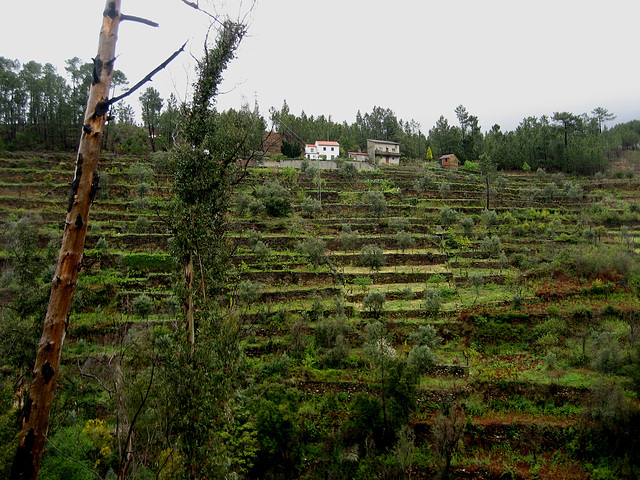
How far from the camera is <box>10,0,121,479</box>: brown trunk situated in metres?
2.74

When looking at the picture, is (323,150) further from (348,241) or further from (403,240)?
(403,240)

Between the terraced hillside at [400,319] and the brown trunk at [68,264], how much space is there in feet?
11.9

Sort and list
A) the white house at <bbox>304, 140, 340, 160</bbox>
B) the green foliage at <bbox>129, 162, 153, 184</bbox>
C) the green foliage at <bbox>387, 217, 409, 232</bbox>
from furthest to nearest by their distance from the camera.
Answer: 1. the white house at <bbox>304, 140, 340, 160</bbox>
2. the green foliage at <bbox>129, 162, 153, 184</bbox>
3. the green foliage at <bbox>387, 217, 409, 232</bbox>

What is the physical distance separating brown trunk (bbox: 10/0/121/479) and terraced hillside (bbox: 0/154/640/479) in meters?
3.63

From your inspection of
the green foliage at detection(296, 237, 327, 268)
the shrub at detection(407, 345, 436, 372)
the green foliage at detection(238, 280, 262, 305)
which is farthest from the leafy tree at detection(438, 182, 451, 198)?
the shrub at detection(407, 345, 436, 372)

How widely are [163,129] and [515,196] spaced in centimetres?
4221

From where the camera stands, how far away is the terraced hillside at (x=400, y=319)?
14.5 m

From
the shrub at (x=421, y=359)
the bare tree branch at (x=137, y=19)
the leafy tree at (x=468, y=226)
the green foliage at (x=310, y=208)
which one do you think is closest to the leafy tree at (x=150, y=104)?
the green foliage at (x=310, y=208)

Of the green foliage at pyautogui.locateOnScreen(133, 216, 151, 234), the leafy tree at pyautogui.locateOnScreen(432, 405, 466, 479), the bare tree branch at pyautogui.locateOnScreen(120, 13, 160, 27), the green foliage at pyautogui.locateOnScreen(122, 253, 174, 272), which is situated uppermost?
the bare tree branch at pyautogui.locateOnScreen(120, 13, 160, 27)

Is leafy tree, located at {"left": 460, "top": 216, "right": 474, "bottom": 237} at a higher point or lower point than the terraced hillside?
higher

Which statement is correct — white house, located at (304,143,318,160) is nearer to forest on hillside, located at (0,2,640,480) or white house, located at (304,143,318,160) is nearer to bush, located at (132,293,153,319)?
forest on hillside, located at (0,2,640,480)

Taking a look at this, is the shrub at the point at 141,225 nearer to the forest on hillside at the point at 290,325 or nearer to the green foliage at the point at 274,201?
the forest on hillside at the point at 290,325

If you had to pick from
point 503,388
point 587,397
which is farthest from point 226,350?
point 587,397

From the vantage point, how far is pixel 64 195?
34.2 meters
